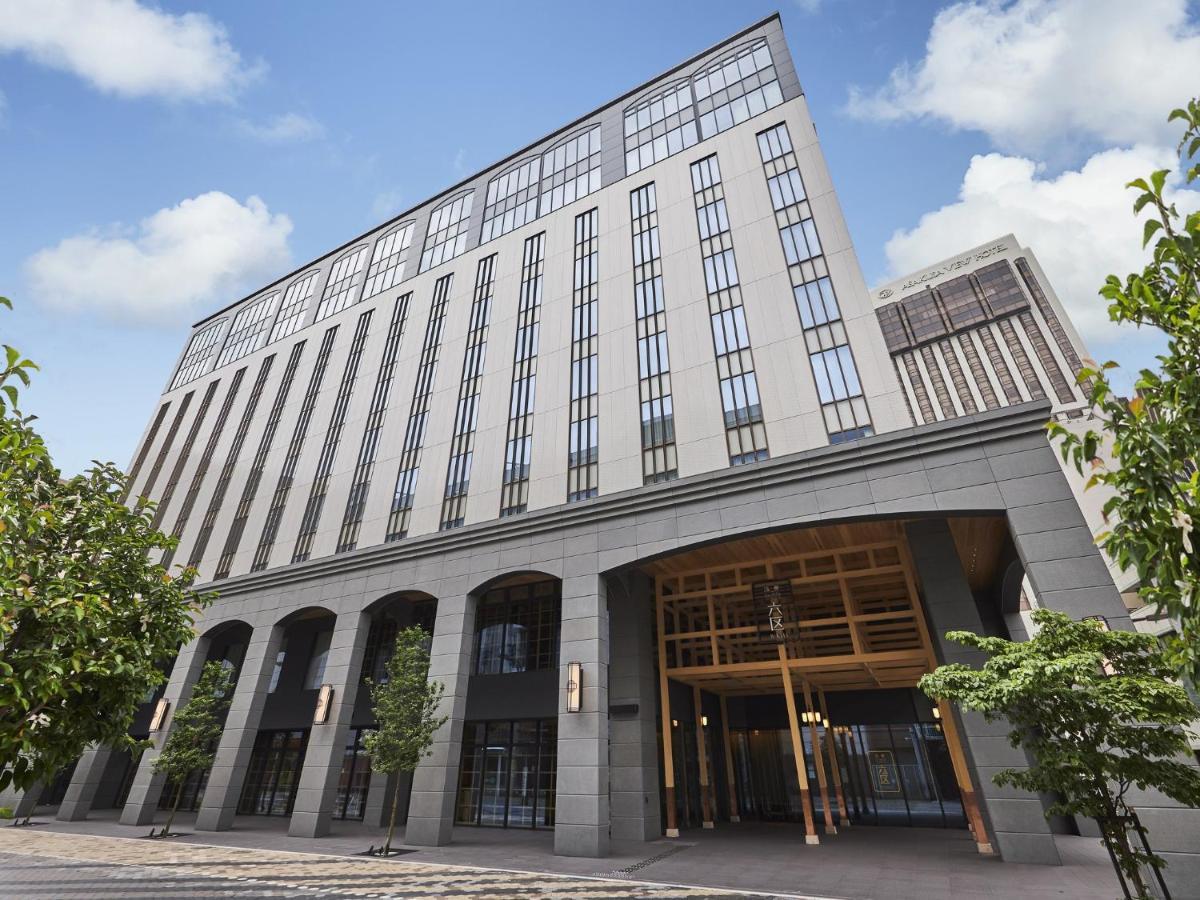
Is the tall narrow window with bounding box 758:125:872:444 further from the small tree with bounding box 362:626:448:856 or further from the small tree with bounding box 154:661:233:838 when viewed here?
the small tree with bounding box 154:661:233:838

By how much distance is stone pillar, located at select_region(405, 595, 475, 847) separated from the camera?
1681 cm

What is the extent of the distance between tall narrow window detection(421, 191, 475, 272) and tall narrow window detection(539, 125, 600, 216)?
16.5 ft

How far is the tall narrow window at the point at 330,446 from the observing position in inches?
1013

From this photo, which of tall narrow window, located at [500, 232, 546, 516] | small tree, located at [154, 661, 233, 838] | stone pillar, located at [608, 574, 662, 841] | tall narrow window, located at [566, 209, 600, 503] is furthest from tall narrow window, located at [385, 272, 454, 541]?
stone pillar, located at [608, 574, 662, 841]

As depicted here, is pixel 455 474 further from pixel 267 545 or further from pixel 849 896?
pixel 849 896

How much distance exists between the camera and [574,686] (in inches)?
630

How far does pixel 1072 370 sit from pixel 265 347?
4003 inches

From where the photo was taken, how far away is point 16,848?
16.3 m

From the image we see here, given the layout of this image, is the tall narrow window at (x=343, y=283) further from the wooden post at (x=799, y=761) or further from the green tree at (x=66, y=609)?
the wooden post at (x=799, y=761)

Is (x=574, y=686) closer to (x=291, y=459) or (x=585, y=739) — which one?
(x=585, y=739)

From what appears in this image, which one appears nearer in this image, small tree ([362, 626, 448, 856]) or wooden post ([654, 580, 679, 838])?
small tree ([362, 626, 448, 856])

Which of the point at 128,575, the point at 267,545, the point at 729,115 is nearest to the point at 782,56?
the point at 729,115

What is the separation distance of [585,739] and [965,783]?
10677 mm

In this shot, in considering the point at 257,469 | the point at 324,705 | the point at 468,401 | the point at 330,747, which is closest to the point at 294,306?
the point at 257,469
